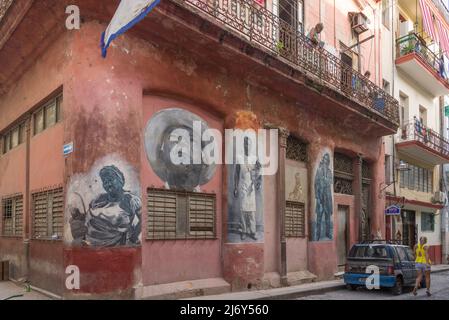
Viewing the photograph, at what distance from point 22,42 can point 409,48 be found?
1795 cm

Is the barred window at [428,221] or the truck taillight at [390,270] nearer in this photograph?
the truck taillight at [390,270]

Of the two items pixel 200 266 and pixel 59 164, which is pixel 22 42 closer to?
pixel 59 164

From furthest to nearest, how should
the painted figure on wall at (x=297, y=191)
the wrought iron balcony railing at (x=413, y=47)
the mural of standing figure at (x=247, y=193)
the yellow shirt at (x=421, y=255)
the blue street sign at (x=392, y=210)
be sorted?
the wrought iron balcony railing at (x=413, y=47), the blue street sign at (x=392, y=210), the painted figure on wall at (x=297, y=191), the yellow shirt at (x=421, y=255), the mural of standing figure at (x=247, y=193)

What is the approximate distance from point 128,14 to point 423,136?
19.7 metres

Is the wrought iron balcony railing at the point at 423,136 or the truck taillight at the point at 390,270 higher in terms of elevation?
the wrought iron balcony railing at the point at 423,136

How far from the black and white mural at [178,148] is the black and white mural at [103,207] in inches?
45.6

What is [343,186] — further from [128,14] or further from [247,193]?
[128,14]

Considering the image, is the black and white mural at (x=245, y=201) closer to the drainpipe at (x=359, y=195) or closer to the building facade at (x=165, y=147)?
the building facade at (x=165, y=147)

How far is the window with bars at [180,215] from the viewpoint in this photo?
10734mm

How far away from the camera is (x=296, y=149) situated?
15.5 m

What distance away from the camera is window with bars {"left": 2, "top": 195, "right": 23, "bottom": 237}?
1322 cm

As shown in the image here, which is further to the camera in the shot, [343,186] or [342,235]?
[343,186]

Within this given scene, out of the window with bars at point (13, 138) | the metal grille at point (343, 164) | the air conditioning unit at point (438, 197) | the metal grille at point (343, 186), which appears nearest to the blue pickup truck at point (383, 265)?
the metal grille at point (343, 186)

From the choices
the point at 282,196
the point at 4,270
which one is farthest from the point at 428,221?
the point at 4,270
